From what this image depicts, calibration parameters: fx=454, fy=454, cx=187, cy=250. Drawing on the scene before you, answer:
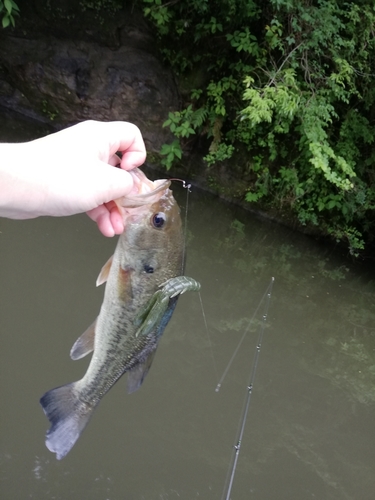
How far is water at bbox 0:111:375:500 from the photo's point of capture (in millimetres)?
2875

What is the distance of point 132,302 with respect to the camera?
168cm

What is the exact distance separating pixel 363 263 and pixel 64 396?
576 cm

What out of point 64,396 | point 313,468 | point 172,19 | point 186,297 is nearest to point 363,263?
point 186,297

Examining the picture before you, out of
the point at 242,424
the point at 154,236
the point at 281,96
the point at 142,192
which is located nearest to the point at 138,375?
the point at 154,236

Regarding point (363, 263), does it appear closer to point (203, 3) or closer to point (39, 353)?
point (203, 3)

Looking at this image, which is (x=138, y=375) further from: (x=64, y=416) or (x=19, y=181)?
(x=19, y=181)

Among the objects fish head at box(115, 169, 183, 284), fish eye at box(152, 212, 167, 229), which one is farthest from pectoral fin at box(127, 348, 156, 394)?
fish eye at box(152, 212, 167, 229)

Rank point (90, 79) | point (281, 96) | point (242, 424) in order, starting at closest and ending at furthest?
1. point (242, 424)
2. point (281, 96)
3. point (90, 79)

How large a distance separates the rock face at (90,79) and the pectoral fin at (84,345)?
552 cm

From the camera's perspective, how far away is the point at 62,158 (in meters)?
1.28

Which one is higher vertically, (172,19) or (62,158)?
(62,158)

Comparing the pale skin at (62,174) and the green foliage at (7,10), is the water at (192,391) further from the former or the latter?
the green foliage at (7,10)

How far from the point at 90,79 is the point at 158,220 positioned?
20.2 feet

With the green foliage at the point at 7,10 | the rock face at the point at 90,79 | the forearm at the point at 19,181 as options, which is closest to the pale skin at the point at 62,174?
the forearm at the point at 19,181
